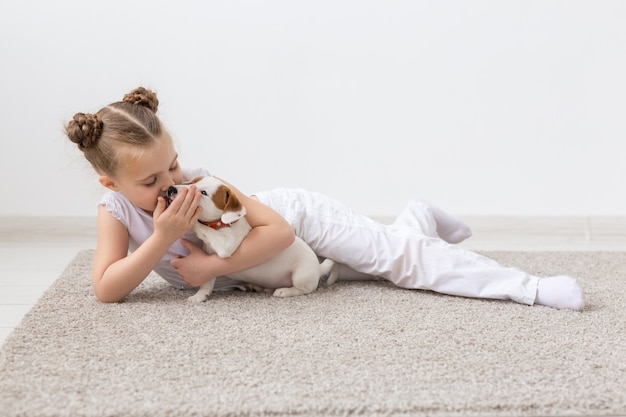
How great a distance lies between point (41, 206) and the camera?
8.24 feet

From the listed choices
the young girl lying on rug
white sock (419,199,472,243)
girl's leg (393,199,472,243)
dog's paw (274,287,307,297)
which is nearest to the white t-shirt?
the young girl lying on rug

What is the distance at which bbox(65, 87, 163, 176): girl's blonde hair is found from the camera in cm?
143

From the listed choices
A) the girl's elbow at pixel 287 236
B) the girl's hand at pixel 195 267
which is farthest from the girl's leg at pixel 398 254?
the girl's hand at pixel 195 267

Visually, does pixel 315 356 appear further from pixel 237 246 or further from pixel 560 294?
pixel 560 294

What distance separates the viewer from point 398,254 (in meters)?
1.63

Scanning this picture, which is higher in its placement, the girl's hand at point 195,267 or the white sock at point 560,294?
the white sock at point 560,294

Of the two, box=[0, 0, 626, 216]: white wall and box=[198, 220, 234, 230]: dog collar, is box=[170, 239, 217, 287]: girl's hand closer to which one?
box=[198, 220, 234, 230]: dog collar

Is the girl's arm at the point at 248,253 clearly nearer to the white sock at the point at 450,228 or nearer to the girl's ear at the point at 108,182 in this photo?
the girl's ear at the point at 108,182

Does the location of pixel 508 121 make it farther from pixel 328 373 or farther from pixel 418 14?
pixel 328 373

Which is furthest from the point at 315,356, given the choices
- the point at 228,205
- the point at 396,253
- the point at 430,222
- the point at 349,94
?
the point at 349,94

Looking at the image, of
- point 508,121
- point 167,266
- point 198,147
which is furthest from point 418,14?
point 167,266

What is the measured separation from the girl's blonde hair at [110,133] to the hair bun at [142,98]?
0.13 ft

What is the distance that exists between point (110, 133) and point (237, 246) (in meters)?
0.33

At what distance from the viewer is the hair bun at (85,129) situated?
143 cm
